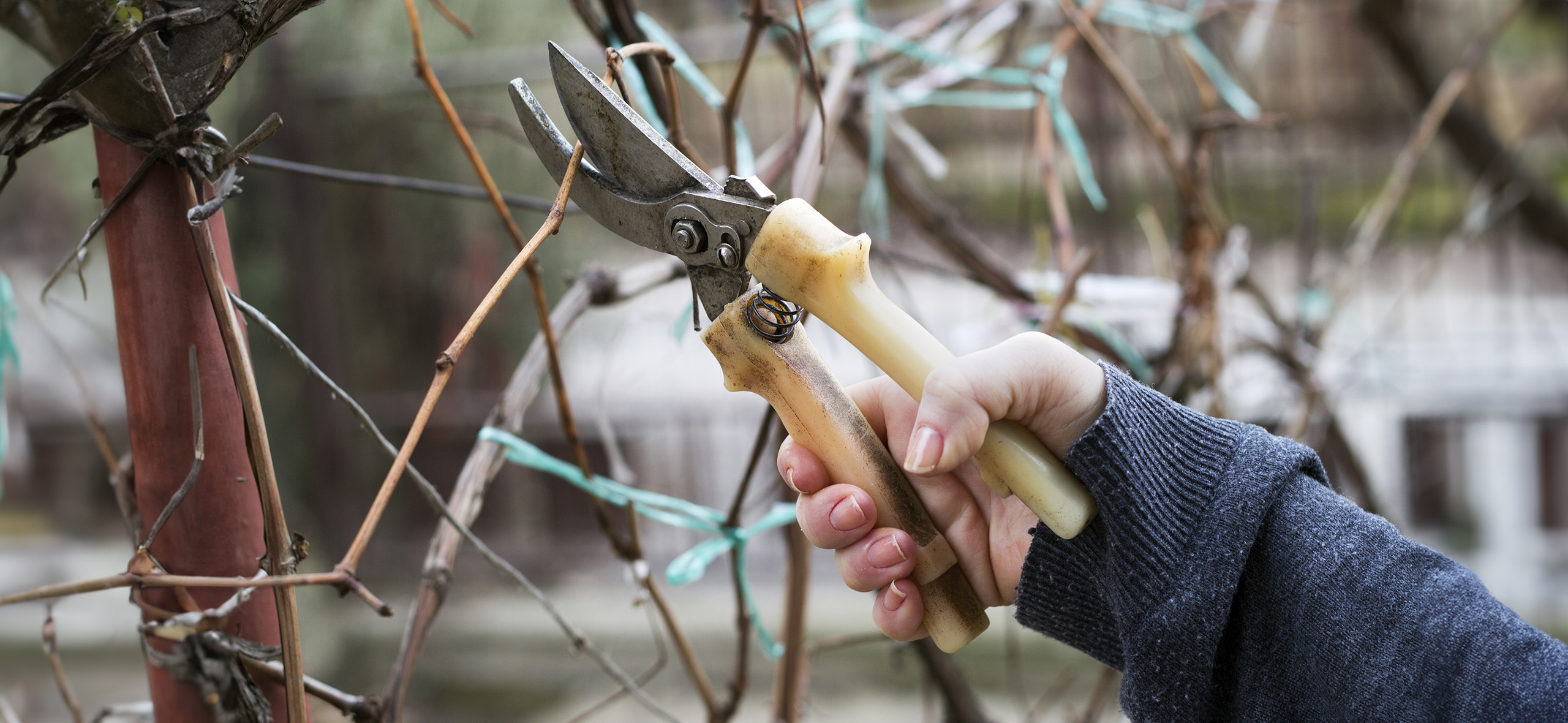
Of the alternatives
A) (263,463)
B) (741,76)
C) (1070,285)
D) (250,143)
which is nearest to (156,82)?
(250,143)

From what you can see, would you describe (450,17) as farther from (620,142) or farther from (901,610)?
(901,610)

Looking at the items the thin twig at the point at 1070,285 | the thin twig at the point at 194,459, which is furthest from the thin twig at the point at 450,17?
the thin twig at the point at 1070,285

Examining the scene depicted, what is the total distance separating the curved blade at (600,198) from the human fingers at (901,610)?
0.73ft

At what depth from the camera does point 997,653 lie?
7.91ft

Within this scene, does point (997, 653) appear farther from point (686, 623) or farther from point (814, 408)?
point (814, 408)

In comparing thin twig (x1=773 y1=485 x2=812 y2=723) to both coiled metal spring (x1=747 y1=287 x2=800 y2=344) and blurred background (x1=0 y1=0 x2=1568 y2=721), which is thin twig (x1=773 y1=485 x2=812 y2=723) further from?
blurred background (x1=0 y1=0 x2=1568 y2=721)

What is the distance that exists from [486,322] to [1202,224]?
205 centimetres

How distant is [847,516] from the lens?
0.52 m

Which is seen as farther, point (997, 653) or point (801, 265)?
point (997, 653)

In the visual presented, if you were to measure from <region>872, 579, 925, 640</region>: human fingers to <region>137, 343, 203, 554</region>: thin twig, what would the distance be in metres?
0.33

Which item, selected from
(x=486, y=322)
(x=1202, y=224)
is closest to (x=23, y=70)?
(x=486, y=322)

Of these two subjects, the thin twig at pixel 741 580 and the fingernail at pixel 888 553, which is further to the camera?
the thin twig at pixel 741 580

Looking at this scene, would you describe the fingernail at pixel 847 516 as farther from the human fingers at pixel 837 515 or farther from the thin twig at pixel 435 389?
the thin twig at pixel 435 389

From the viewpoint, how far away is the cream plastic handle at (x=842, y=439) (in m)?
0.48
